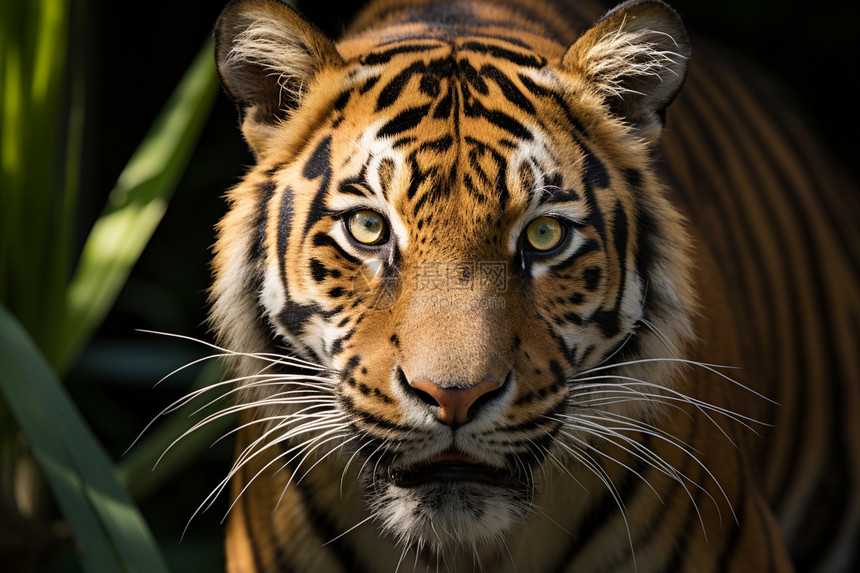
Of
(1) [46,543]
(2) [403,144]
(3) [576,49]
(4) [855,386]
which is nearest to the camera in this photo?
(2) [403,144]

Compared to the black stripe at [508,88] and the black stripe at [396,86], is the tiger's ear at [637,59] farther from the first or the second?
the black stripe at [396,86]

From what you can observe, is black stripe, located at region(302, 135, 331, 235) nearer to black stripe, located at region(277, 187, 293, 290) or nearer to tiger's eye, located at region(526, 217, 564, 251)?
black stripe, located at region(277, 187, 293, 290)

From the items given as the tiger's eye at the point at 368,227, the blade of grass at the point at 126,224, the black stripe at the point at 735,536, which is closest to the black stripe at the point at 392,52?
the tiger's eye at the point at 368,227

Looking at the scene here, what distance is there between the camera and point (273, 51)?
131 centimetres

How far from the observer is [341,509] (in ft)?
4.44

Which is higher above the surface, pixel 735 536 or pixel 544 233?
pixel 544 233

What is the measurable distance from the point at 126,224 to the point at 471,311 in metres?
0.99

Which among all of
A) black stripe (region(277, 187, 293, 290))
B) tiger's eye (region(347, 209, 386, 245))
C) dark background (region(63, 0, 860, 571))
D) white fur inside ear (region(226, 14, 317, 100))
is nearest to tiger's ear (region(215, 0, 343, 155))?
white fur inside ear (region(226, 14, 317, 100))

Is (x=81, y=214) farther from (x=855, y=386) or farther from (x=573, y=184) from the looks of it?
(x=855, y=386)

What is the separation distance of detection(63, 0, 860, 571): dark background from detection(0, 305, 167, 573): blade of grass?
1171 mm

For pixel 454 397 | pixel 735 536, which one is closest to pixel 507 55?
pixel 454 397

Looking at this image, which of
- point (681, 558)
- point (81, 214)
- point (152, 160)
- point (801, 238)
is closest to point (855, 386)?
point (801, 238)

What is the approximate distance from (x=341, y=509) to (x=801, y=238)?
1387mm

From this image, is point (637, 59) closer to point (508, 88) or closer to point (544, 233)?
point (508, 88)
